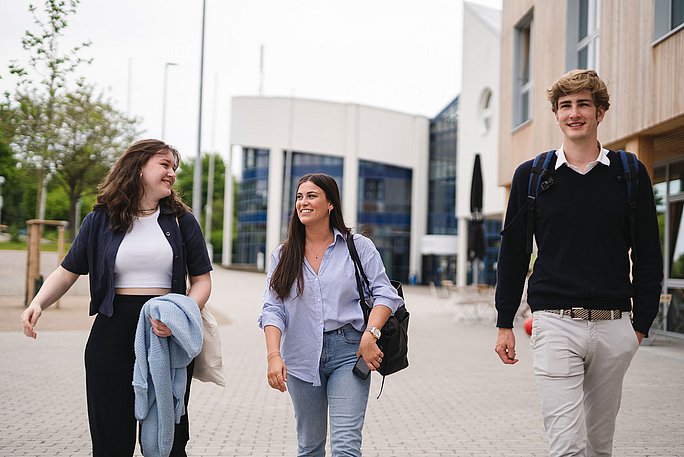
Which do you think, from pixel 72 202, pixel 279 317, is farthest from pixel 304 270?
pixel 72 202

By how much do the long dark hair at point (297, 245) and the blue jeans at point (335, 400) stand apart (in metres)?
0.31

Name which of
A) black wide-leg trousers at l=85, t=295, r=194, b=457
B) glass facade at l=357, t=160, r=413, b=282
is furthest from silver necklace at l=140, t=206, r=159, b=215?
glass facade at l=357, t=160, r=413, b=282

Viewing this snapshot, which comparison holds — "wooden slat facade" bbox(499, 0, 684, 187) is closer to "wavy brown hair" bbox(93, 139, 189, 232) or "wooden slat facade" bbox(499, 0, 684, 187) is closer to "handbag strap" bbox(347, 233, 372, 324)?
"handbag strap" bbox(347, 233, 372, 324)

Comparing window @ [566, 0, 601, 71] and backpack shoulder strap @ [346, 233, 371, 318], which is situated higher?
window @ [566, 0, 601, 71]

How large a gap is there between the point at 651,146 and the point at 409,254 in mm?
45927

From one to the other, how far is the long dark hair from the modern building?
28.3 ft

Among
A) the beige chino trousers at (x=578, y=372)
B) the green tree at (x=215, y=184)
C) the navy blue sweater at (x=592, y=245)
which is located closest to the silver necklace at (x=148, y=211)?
the navy blue sweater at (x=592, y=245)

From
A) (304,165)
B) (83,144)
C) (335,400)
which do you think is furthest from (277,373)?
(304,165)

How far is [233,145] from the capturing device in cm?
5934

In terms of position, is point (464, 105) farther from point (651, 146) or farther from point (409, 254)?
point (651, 146)

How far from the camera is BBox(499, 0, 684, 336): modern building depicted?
12133 millimetres

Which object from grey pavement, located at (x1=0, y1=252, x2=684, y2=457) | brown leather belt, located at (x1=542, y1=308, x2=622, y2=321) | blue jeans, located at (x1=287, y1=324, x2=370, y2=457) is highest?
brown leather belt, located at (x1=542, y1=308, x2=622, y2=321)

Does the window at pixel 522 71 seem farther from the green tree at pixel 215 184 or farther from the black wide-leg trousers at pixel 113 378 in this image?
the green tree at pixel 215 184

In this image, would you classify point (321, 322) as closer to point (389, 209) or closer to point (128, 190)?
point (128, 190)
